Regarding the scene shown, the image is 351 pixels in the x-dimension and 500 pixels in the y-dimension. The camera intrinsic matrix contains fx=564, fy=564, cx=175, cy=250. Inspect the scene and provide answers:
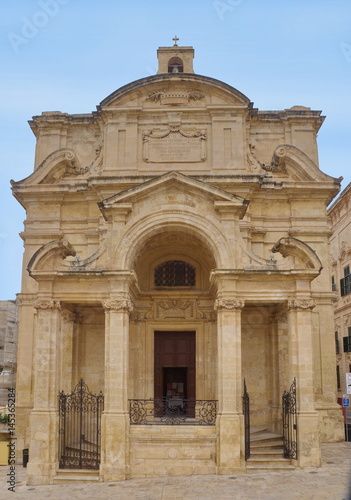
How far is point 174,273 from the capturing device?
20906 millimetres

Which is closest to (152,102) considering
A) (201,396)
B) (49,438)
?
(201,396)

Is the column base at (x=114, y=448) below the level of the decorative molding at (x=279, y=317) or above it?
below

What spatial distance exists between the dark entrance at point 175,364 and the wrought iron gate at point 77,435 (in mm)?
3117

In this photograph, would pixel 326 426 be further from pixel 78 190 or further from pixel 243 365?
pixel 78 190

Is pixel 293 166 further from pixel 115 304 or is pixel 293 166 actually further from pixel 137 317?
pixel 115 304

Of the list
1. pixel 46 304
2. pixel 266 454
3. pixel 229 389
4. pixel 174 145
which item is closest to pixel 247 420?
pixel 266 454

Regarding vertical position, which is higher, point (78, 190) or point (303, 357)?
point (78, 190)

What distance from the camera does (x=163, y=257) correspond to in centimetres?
2056

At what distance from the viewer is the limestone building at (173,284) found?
51.1ft

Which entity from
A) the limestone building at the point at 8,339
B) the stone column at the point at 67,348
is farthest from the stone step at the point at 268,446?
the limestone building at the point at 8,339

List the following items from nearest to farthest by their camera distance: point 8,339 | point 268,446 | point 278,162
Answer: point 268,446, point 278,162, point 8,339

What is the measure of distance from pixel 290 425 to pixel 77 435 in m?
6.75

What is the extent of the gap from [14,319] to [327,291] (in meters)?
24.3

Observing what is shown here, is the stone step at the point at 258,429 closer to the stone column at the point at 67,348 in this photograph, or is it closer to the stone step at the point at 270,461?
the stone step at the point at 270,461
